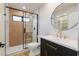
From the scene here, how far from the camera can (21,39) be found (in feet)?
4.55

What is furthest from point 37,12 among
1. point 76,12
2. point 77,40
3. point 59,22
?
point 77,40

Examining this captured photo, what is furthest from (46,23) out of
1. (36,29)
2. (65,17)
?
(65,17)

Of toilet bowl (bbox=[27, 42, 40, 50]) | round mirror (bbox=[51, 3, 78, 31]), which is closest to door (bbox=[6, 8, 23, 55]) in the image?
toilet bowl (bbox=[27, 42, 40, 50])

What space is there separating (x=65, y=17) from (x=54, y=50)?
1.68 feet

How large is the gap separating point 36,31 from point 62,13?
494 millimetres

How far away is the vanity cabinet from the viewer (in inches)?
42.6

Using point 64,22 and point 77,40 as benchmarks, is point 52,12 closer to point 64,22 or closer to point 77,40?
point 64,22

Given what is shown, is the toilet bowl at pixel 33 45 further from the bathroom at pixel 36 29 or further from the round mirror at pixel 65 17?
the round mirror at pixel 65 17

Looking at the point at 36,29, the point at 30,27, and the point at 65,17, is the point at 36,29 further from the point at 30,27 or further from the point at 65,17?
the point at 65,17

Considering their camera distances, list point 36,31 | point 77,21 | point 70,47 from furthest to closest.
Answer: point 36,31
point 77,21
point 70,47

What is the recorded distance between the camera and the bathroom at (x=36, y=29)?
1281 millimetres

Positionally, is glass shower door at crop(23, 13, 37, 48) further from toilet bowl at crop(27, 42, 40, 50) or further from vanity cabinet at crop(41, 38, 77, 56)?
vanity cabinet at crop(41, 38, 77, 56)

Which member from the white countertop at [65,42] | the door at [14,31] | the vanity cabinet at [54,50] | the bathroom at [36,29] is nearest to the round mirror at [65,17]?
the bathroom at [36,29]

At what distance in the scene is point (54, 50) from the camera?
1.28 meters
